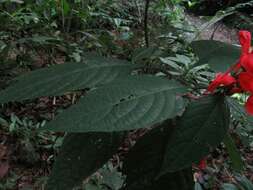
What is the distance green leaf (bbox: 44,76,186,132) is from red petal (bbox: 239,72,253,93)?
0.24 ft

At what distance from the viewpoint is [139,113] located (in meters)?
0.42

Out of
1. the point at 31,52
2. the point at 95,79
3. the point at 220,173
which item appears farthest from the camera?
the point at 31,52

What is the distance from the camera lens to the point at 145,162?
57 centimetres

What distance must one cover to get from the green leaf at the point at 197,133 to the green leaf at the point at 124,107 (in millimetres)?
26

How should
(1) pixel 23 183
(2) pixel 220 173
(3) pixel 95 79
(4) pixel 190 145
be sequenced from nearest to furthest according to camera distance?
1. (4) pixel 190 145
2. (3) pixel 95 79
3. (1) pixel 23 183
4. (2) pixel 220 173

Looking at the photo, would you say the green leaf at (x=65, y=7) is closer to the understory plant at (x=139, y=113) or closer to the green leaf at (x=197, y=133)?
the understory plant at (x=139, y=113)

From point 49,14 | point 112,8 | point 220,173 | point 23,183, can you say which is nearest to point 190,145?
point 23,183

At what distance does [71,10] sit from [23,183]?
1815 mm

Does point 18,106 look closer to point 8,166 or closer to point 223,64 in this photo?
point 8,166

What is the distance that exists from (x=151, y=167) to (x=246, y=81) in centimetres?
20

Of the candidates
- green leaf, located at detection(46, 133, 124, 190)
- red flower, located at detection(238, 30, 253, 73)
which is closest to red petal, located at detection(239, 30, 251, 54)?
red flower, located at detection(238, 30, 253, 73)

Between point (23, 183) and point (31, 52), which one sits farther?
point (31, 52)

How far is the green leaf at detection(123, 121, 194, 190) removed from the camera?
1.86 feet

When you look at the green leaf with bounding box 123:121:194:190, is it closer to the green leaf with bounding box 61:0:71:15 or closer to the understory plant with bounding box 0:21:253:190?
the understory plant with bounding box 0:21:253:190
